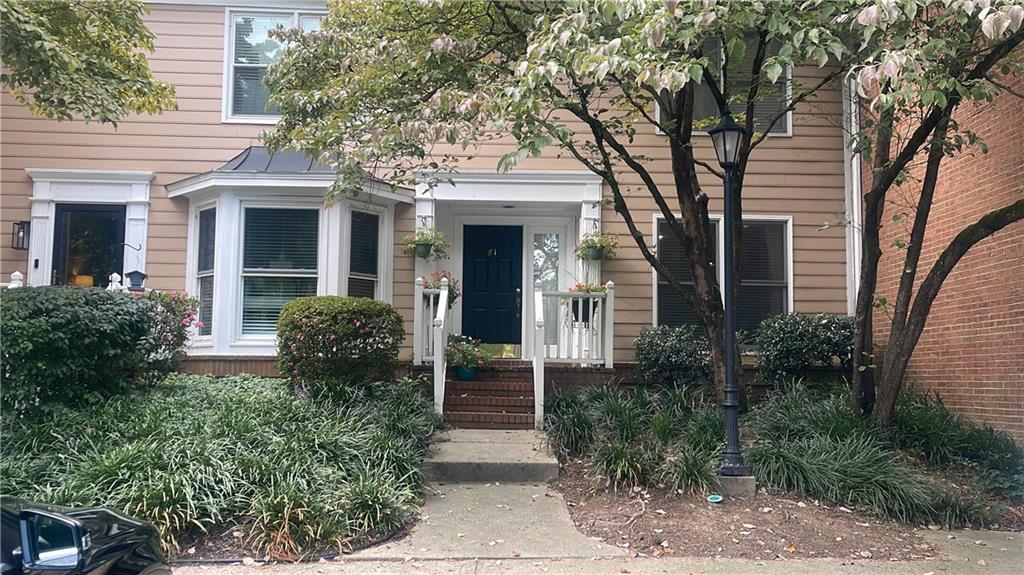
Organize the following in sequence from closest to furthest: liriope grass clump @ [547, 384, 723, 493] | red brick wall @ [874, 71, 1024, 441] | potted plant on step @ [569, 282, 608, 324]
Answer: liriope grass clump @ [547, 384, 723, 493] < red brick wall @ [874, 71, 1024, 441] < potted plant on step @ [569, 282, 608, 324]

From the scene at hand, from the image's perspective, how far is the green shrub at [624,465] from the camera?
584 centimetres

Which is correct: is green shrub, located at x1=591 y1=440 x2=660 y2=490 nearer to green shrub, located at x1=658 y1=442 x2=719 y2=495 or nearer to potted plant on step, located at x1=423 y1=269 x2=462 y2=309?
green shrub, located at x1=658 y1=442 x2=719 y2=495

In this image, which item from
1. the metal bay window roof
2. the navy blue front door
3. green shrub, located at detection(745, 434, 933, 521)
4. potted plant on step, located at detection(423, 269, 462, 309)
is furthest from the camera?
the navy blue front door

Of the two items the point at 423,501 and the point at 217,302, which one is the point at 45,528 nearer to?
the point at 423,501

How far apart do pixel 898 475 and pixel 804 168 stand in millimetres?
5343

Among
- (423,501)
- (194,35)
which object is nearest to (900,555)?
(423,501)

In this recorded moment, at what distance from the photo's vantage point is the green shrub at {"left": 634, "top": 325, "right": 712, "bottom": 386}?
339 inches

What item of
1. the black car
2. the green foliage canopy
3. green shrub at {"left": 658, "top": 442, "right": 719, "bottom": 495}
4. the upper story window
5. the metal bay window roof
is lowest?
green shrub at {"left": 658, "top": 442, "right": 719, "bottom": 495}

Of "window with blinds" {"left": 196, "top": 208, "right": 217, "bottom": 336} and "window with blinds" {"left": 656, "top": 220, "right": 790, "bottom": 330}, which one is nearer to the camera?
"window with blinds" {"left": 196, "top": 208, "right": 217, "bottom": 336}

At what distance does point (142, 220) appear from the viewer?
31.1 feet

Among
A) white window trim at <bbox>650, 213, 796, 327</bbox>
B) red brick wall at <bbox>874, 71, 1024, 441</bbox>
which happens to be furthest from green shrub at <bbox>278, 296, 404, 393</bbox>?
red brick wall at <bbox>874, 71, 1024, 441</bbox>

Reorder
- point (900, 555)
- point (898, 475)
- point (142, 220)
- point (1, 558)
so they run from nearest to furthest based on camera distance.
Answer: point (1, 558) → point (900, 555) → point (898, 475) → point (142, 220)

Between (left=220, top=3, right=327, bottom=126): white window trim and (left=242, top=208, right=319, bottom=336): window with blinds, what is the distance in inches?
57.8

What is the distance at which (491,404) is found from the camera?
7.99 m
